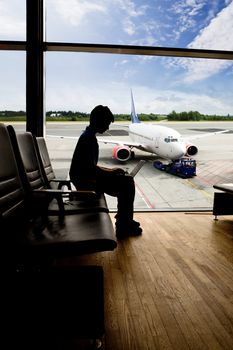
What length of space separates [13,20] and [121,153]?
2875mm

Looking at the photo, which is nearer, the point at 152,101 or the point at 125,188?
the point at 125,188

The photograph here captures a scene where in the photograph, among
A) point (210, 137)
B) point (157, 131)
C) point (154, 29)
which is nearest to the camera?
point (154, 29)

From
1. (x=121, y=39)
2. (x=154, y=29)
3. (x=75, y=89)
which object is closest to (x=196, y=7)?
(x=154, y=29)

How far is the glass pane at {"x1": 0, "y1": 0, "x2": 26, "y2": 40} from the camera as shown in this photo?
3.06m

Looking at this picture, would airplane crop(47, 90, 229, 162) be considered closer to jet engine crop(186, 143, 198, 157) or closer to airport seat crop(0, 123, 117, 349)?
jet engine crop(186, 143, 198, 157)

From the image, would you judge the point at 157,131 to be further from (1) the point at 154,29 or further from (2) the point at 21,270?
(2) the point at 21,270

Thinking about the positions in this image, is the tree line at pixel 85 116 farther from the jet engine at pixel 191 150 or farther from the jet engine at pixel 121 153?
the jet engine at pixel 191 150

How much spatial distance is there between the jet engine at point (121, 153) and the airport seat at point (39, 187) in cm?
310

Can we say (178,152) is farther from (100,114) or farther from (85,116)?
(100,114)

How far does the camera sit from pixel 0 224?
1.34 m

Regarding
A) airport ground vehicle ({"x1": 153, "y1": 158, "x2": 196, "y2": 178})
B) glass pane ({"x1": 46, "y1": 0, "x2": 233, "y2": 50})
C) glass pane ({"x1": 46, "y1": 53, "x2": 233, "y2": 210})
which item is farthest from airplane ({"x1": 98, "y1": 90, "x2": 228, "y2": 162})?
glass pane ({"x1": 46, "y1": 0, "x2": 233, "y2": 50})

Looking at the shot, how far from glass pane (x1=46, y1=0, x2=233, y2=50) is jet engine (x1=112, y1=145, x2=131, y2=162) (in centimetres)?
223

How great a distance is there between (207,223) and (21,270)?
2.33m

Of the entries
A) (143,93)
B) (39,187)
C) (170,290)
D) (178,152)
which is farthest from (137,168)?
(178,152)
